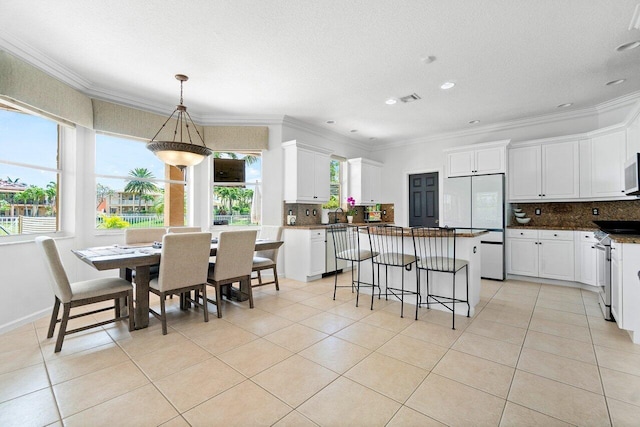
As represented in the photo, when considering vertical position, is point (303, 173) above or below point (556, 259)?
above

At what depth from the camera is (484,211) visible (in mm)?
4957

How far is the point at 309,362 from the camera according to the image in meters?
2.24

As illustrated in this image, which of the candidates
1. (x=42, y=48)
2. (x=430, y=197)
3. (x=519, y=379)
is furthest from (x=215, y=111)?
(x=519, y=379)

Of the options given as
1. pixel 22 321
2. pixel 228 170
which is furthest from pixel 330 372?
pixel 228 170

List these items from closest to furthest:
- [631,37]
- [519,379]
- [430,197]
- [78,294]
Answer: [519,379]
[78,294]
[631,37]
[430,197]

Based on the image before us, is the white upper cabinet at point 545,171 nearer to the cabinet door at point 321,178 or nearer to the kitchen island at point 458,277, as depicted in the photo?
the kitchen island at point 458,277

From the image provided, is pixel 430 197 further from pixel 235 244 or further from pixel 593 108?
pixel 235 244

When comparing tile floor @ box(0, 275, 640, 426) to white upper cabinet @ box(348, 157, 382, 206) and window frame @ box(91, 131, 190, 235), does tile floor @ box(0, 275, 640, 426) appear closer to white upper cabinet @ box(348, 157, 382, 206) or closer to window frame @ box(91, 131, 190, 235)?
window frame @ box(91, 131, 190, 235)

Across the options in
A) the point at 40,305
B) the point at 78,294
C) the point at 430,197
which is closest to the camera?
the point at 78,294

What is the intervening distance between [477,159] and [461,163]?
266 mm

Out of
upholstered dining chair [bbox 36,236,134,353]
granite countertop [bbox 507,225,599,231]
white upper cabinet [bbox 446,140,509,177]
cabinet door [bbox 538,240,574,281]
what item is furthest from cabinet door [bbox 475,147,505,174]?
upholstered dining chair [bbox 36,236,134,353]

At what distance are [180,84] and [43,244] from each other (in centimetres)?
243

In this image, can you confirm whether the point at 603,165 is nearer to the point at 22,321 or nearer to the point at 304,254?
the point at 304,254

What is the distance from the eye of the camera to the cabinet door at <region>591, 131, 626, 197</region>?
4.04 metres
